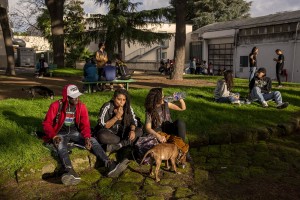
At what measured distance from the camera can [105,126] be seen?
5191 millimetres

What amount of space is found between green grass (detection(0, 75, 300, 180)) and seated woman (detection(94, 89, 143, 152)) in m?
0.92

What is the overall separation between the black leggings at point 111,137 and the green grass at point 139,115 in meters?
0.83

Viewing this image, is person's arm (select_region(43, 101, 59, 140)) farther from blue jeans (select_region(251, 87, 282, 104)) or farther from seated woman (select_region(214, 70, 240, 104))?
blue jeans (select_region(251, 87, 282, 104))

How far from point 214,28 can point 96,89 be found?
21.2 metres

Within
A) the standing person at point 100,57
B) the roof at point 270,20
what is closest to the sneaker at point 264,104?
the standing person at point 100,57

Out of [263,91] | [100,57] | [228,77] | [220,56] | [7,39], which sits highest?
[7,39]

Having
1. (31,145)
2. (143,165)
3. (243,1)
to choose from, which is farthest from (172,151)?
(243,1)

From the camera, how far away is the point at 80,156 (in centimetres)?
489

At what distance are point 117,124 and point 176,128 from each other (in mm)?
981

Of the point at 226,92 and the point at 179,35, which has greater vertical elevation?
the point at 179,35

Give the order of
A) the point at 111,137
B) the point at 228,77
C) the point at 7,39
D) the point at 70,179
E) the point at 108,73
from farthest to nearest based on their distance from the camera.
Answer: the point at 7,39, the point at 108,73, the point at 228,77, the point at 111,137, the point at 70,179

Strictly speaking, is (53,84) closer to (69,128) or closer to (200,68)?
(69,128)

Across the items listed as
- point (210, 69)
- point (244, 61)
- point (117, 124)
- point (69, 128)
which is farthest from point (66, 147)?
point (210, 69)

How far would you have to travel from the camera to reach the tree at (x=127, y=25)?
2545 centimetres
